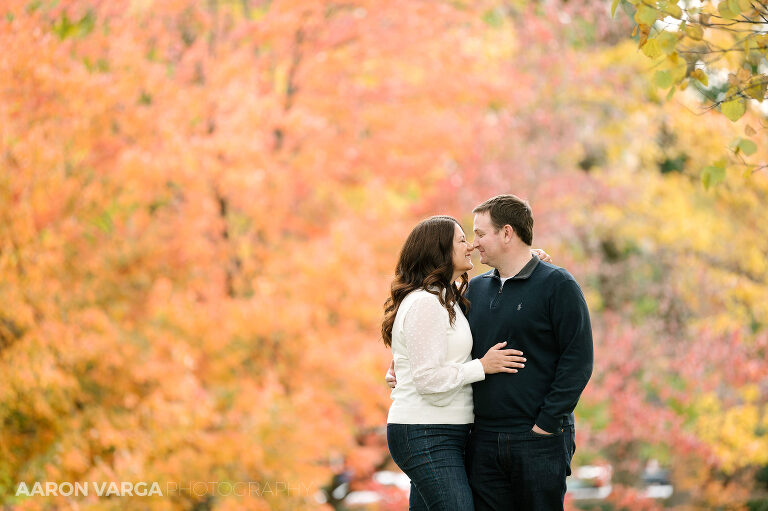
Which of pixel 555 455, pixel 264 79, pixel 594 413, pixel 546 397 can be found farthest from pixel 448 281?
pixel 594 413

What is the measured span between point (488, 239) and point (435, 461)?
3.04ft

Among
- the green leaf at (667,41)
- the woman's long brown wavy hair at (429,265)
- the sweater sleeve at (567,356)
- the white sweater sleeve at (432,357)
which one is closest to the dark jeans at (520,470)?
the sweater sleeve at (567,356)

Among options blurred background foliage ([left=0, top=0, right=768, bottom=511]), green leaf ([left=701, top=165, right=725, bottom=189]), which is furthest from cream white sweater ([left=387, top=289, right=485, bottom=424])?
blurred background foliage ([left=0, top=0, right=768, bottom=511])

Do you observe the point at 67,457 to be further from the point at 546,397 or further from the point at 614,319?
the point at 614,319

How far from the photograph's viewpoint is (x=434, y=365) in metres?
3.17

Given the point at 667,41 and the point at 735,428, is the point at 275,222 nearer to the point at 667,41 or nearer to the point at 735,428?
the point at 735,428

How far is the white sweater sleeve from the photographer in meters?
3.16

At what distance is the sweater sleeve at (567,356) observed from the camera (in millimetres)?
3092

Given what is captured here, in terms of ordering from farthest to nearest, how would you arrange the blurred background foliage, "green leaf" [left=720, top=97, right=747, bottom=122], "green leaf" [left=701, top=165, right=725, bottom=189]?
the blurred background foliage → "green leaf" [left=701, top=165, right=725, bottom=189] → "green leaf" [left=720, top=97, right=747, bottom=122]

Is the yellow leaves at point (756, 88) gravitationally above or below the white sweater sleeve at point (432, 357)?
above

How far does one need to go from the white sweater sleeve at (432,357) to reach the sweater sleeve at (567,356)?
293 mm

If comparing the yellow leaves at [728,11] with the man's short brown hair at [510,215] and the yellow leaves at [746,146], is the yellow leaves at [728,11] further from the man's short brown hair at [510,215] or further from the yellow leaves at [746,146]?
the man's short brown hair at [510,215]

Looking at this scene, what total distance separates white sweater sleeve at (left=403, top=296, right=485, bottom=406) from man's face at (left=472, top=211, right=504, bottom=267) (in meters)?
0.30

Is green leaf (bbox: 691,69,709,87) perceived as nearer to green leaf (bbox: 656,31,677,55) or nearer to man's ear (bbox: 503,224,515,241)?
green leaf (bbox: 656,31,677,55)
